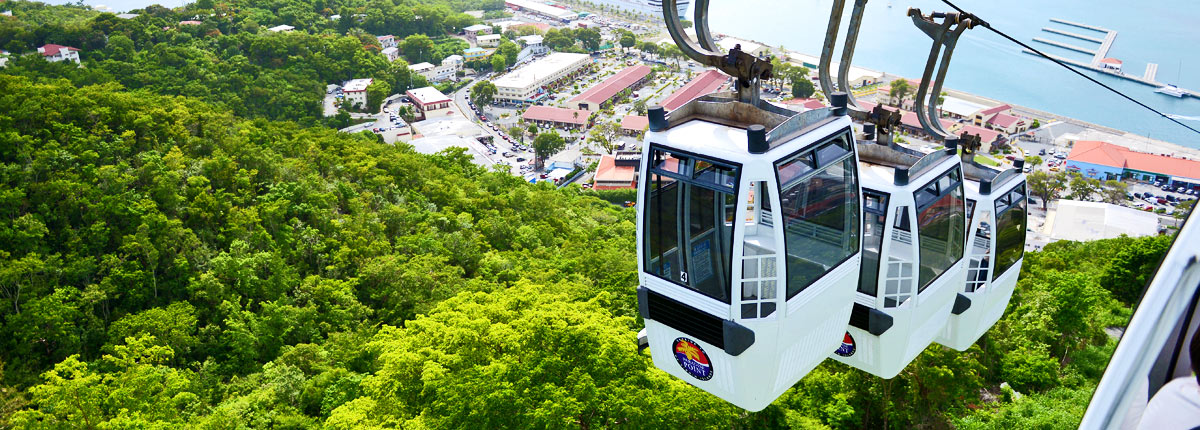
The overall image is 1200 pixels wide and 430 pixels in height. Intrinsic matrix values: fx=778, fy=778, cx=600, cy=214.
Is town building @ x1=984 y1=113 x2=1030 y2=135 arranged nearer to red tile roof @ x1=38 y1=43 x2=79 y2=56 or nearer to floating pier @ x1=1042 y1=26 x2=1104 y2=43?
floating pier @ x1=1042 y1=26 x2=1104 y2=43

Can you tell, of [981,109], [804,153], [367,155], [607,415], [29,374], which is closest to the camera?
[804,153]

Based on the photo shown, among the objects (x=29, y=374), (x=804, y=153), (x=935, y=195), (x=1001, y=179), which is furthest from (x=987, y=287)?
(x=29, y=374)

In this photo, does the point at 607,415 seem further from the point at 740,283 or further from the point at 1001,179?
the point at 1001,179

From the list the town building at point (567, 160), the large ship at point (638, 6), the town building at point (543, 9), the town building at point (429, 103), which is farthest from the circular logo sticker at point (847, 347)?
the large ship at point (638, 6)

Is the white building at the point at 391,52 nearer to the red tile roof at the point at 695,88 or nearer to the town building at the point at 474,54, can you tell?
the town building at the point at 474,54

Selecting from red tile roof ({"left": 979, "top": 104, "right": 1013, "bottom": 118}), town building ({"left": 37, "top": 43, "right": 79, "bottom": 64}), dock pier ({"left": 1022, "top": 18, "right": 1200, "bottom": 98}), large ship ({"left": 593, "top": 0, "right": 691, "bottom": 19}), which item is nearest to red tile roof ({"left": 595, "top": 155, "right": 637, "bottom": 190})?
red tile roof ({"left": 979, "top": 104, "right": 1013, "bottom": 118})
